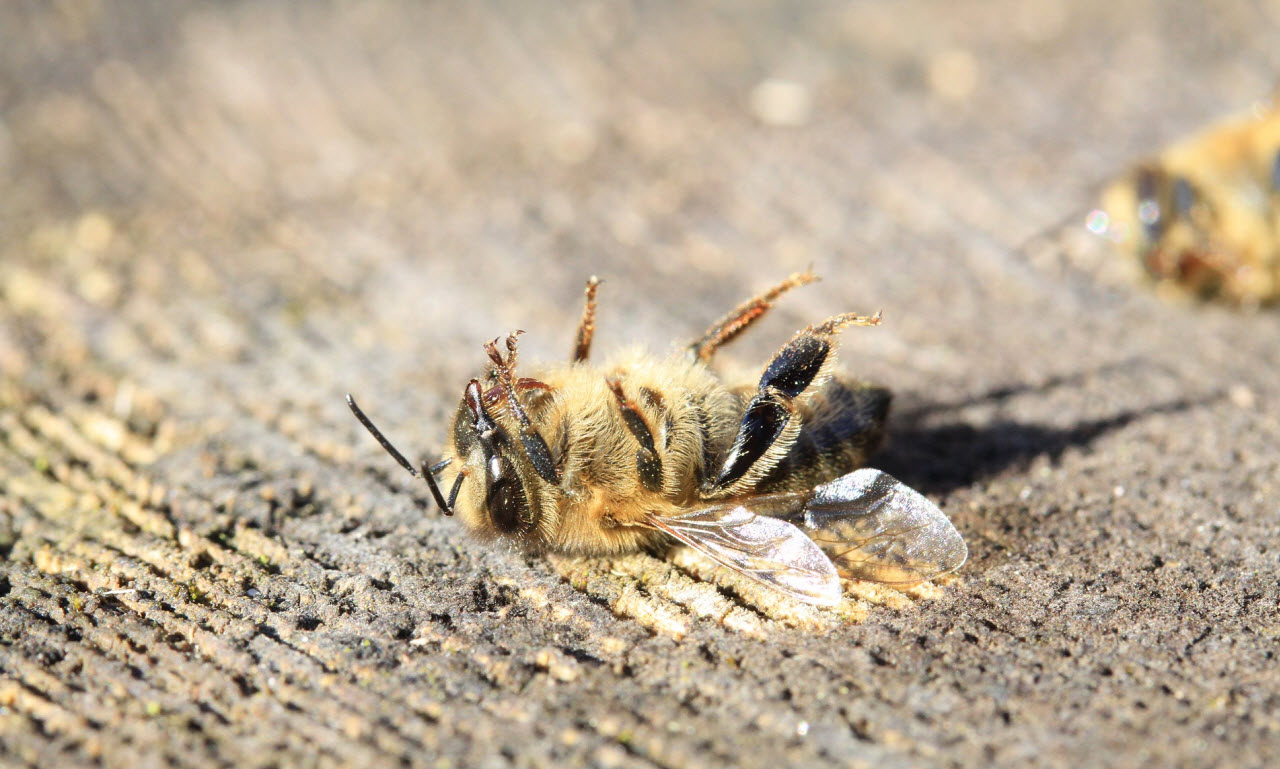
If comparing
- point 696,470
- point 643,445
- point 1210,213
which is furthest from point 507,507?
point 1210,213

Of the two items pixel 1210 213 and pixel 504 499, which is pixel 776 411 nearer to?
pixel 504 499

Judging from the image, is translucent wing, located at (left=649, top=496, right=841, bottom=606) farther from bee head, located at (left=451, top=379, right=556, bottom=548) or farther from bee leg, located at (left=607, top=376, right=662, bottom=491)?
bee head, located at (left=451, top=379, right=556, bottom=548)

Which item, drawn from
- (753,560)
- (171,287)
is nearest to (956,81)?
(753,560)

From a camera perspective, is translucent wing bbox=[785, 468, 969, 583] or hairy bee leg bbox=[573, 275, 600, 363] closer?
translucent wing bbox=[785, 468, 969, 583]

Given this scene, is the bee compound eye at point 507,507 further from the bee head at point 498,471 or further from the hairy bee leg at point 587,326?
the hairy bee leg at point 587,326

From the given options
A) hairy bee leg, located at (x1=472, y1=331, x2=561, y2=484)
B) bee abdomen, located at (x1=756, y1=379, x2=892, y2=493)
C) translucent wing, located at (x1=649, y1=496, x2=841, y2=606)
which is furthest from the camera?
bee abdomen, located at (x1=756, y1=379, x2=892, y2=493)

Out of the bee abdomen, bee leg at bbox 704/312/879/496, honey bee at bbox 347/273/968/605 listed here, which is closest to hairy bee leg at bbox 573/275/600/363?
honey bee at bbox 347/273/968/605

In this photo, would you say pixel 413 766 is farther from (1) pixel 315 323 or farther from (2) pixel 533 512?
(1) pixel 315 323
